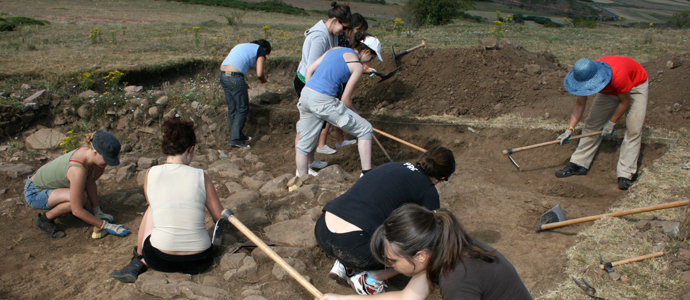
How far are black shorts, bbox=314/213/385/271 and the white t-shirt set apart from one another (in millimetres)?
840

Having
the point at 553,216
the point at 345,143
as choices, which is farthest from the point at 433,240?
the point at 345,143

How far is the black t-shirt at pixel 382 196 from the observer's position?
8.41ft

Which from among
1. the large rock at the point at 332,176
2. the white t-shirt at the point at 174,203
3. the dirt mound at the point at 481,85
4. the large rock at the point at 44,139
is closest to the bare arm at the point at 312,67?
the large rock at the point at 332,176

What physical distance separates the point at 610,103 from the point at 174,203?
457 cm

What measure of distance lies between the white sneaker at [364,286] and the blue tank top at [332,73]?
1.83 metres

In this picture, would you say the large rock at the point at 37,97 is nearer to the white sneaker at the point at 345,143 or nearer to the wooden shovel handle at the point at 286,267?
the white sneaker at the point at 345,143

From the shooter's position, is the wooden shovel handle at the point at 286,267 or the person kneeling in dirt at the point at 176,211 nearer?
the wooden shovel handle at the point at 286,267

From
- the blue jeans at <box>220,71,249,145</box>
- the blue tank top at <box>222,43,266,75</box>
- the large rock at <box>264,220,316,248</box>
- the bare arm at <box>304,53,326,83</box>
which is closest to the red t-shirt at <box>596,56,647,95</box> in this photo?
the bare arm at <box>304,53,326,83</box>

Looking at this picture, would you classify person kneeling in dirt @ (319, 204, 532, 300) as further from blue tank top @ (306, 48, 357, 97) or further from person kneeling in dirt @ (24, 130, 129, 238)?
person kneeling in dirt @ (24, 130, 129, 238)

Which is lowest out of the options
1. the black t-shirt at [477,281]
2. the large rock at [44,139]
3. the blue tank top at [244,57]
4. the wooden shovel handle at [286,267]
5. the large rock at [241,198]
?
the large rock at [44,139]

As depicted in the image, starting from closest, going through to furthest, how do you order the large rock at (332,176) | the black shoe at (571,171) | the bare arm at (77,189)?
the bare arm at (77,189) → the large rock at (332,176) → the black shoe at (571,171)

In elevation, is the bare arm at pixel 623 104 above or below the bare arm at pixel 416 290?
above

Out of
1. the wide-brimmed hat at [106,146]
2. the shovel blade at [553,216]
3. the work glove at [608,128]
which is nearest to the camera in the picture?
the wide-brimmed hat at [106,146]

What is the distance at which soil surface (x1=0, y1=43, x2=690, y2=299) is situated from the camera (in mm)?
3162
